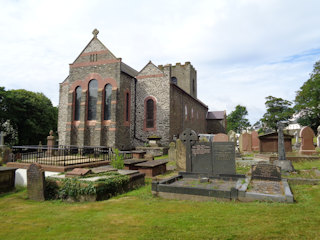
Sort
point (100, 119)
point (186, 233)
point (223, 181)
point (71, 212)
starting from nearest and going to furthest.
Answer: point (186, 233)
point (71, 212)
point (223, 181)
point (100, 119)

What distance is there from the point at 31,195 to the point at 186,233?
5713mm

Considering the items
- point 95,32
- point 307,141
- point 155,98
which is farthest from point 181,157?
point 95,32

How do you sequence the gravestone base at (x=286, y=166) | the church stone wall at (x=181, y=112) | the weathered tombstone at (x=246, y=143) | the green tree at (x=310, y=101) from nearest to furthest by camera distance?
the gravestone base at (x=286, y=166) < the weathered tombstone at (x=246, y=143) < the church stone wall at (x=181, y=112) < the green tree at (x=310, y=101)

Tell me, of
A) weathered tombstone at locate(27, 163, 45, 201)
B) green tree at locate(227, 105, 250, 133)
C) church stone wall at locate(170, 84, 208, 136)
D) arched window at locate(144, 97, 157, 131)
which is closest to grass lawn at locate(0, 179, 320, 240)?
weathered tombstone at locate(27, 163, 45, 201)

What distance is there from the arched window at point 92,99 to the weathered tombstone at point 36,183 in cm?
1475

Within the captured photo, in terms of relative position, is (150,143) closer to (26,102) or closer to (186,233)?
(186,233)

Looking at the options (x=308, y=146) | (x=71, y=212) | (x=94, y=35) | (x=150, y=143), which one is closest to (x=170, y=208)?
(x=71, y=212)

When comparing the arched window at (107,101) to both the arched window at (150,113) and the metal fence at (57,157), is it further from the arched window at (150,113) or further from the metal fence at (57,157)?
the metal fence at (57,157)

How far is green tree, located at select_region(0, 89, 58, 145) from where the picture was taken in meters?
27.7

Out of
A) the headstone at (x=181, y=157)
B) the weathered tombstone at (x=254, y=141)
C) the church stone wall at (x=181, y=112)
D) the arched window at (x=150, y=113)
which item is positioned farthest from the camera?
the church stone wall at (x=181, y=112)

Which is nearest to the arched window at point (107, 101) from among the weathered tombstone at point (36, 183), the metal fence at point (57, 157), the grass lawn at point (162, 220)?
the metal fence at point (57, 157)

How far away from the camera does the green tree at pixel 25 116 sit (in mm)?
27703

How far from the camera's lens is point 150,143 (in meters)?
21.2

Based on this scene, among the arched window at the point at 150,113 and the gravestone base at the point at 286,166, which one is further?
the arched window at the point at 150,113
